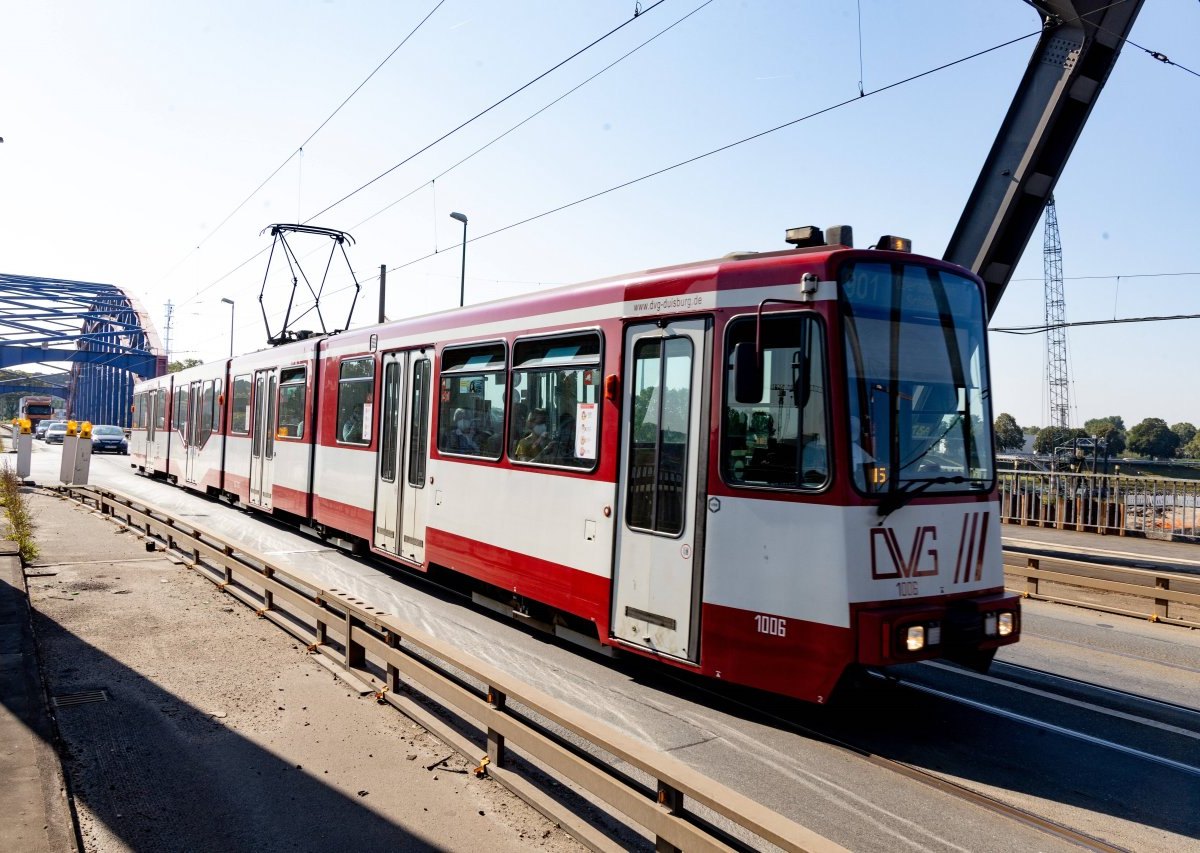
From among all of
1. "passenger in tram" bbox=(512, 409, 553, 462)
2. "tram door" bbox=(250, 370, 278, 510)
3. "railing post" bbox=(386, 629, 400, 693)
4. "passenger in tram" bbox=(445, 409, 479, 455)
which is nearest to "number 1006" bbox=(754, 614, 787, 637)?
"railing post" bbox=(386, 629, 400, 693)

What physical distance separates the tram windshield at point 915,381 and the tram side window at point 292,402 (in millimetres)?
10439

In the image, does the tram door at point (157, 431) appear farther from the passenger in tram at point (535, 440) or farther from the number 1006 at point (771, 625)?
the number 1006 at point (771, 625)

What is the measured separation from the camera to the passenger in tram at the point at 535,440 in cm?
793

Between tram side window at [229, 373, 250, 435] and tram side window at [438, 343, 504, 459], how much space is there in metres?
8.88

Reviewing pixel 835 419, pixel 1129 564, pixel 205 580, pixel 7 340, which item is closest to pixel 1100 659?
pixel 835 419

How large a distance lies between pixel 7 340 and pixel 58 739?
131m

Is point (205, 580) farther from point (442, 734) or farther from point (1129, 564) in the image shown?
point (1129, 564)

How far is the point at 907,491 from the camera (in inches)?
232

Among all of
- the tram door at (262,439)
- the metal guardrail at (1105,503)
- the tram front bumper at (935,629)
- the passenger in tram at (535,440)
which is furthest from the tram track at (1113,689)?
the tram door at (262,439)

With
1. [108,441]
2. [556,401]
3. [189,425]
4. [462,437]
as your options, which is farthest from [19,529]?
[108,441]

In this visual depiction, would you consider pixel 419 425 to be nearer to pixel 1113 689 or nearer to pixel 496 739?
pixel 496 739

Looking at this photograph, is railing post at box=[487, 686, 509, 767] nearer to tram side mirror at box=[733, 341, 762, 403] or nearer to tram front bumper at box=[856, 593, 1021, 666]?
tram front bumper at box=[856, 593, 1021, 666]

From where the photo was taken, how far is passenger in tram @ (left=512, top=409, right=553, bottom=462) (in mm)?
7926

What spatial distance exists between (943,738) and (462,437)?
544 centimetres
